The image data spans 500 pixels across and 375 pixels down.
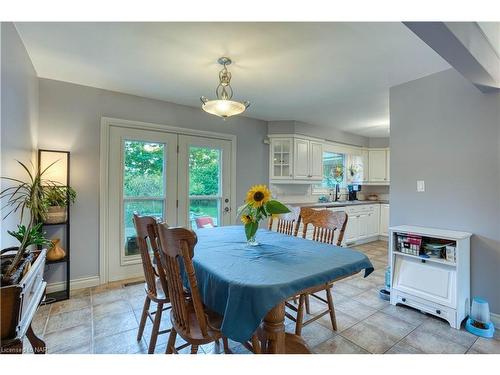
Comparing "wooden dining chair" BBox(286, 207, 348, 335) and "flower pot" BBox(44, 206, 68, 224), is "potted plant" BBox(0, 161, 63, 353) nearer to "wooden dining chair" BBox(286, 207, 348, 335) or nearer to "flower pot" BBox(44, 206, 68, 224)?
"flower pot" BBox(44, 206, 68, 224)

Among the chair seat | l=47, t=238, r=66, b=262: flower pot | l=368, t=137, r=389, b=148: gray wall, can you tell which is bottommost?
the chair seat

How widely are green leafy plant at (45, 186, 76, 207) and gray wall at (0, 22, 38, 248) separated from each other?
0.36 m

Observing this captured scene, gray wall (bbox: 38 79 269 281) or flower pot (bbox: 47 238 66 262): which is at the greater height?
gray wall (bbox: 38 79 269 281)

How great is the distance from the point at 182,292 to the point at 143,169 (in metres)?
2.48

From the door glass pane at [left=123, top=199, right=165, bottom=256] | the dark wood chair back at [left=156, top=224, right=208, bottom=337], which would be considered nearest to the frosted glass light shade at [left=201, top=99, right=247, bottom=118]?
the dark wood chair back at [left=156, top=224, right=208, bottom=337]

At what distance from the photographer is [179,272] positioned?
4.14ft

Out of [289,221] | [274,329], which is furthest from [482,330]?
[274,329]

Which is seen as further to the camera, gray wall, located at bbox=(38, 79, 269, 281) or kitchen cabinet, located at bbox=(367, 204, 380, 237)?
kitchen cabinet, located at bbox=(367, 204, 380, 237)

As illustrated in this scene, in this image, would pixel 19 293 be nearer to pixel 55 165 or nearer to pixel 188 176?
pixel 55 165

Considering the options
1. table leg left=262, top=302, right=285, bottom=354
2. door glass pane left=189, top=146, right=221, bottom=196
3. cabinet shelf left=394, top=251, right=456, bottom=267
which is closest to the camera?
table leg left=262, top=302, right=285, bottom=354

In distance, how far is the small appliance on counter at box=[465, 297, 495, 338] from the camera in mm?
Answer: 2033

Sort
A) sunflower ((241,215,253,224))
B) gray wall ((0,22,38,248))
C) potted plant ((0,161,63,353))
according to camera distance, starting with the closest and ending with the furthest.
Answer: potted plant ((0,161,63,353)), gray wall ((0,22,38,248)), sunflower ((241,215,253,224))

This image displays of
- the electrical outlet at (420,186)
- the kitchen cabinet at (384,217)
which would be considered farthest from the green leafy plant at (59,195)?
the kitchen cabinet at (384,217)
